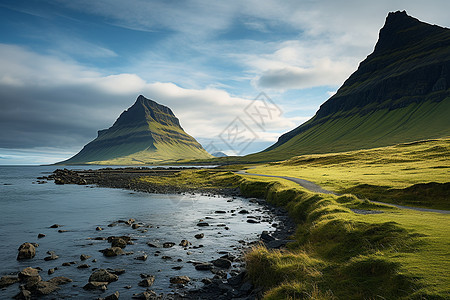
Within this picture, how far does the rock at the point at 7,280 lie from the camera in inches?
708

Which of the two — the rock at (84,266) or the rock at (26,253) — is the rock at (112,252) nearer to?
the rock at (84,266)

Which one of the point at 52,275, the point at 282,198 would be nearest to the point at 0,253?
the point at 52,275

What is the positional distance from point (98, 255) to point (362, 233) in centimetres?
2278

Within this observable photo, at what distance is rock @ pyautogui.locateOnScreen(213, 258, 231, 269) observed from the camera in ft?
70.0

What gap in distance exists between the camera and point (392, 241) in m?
15.5

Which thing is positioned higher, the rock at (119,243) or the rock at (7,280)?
the rock at (7,280)

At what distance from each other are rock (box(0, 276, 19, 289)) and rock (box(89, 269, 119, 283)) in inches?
213

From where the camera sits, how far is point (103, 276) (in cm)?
1884

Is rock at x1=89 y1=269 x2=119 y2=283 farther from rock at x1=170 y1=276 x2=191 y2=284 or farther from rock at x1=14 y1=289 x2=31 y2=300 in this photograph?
rock at x1=170 y1=276 x2=191 y2=284

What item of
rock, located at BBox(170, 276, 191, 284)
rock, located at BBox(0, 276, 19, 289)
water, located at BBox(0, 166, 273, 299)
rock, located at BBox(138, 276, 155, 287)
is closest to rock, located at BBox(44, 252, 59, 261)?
water, located at BBox(0, 166, 273, 299)

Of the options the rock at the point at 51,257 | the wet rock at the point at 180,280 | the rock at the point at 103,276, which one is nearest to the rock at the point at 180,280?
the wet rock at the point at 180,280

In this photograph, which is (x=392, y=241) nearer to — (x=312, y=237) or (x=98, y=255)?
(x=312, y=237)

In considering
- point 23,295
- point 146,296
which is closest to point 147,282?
point 146,296

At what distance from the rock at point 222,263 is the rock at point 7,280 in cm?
1469
